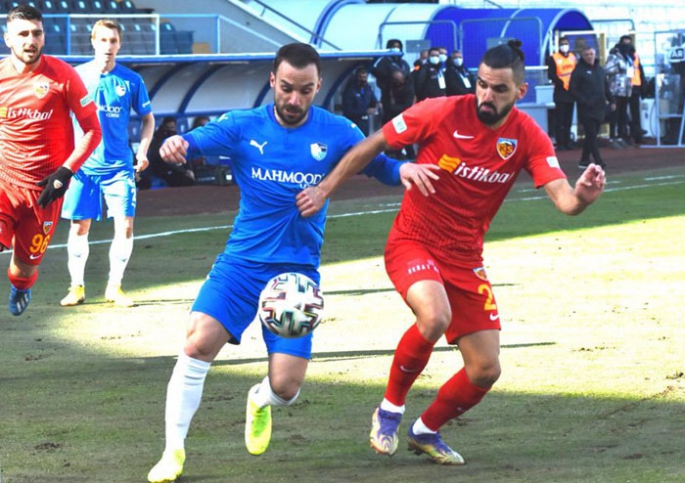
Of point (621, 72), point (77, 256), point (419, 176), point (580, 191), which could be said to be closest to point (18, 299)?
point (77, 256)

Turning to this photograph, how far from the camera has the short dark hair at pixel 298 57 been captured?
243 inches

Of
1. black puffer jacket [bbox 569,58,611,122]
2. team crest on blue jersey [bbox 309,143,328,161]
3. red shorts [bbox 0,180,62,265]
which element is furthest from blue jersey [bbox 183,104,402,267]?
black puffer jacket [bbox 569,58,611,122]

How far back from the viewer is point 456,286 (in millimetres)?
6523

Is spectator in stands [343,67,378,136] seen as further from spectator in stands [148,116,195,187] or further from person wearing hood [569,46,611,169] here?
spectator in stands [148,116,195,187]

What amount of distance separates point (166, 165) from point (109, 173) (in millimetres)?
10967

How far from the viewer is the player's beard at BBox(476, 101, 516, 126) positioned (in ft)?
21.3

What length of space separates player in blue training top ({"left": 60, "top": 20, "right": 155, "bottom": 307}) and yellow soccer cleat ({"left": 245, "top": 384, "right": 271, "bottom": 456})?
5.56 meters

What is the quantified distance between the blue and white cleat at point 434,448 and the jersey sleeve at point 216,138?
5.33 ft

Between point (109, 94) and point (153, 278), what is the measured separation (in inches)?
94.7

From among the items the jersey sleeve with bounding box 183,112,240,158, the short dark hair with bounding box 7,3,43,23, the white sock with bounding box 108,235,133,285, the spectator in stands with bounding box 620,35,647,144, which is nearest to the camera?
the jersey sleeve with bounding box 183,112,240,158

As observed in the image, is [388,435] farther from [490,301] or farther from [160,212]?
[160,212]

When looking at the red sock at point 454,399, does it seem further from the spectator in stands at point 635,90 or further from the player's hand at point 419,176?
the spectator in stands at point 635,90

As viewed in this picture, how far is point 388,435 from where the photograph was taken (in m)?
6.41

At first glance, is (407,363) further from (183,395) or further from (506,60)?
(506,60)
